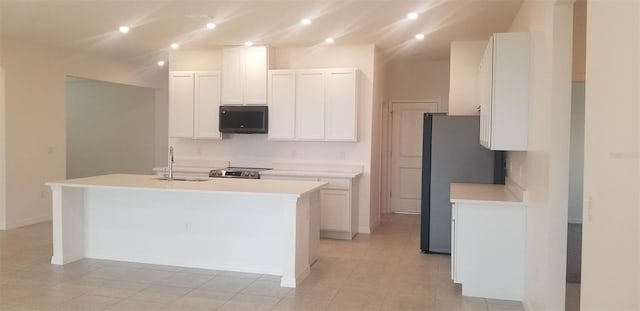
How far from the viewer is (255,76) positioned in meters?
6.50

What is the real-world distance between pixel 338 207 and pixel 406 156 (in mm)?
2546

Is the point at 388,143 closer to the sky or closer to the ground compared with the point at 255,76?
closer to the ground

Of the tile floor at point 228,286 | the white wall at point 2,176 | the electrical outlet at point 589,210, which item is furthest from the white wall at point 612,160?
the white wall at point 2,176

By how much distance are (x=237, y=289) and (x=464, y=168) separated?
269cm

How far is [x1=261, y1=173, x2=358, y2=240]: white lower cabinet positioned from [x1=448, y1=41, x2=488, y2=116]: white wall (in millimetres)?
1711

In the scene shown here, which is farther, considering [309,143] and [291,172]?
[309,143]

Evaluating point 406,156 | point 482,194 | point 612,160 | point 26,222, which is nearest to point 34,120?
point 26,222

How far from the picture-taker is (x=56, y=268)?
4.53m

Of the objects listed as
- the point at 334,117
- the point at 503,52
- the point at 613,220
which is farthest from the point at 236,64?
the point at 613,220

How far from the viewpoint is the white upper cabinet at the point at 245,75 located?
6477 millimetres

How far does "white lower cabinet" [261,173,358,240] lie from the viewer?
597 cm

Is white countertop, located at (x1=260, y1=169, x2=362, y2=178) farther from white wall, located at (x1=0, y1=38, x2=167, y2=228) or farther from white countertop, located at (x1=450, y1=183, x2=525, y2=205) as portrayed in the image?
white wall, located at (x1=0, y1=38, x2=167, y2=228)

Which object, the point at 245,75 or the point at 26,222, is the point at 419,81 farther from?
the point at 26,222

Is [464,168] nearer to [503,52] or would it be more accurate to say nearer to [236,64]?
[503,52]
